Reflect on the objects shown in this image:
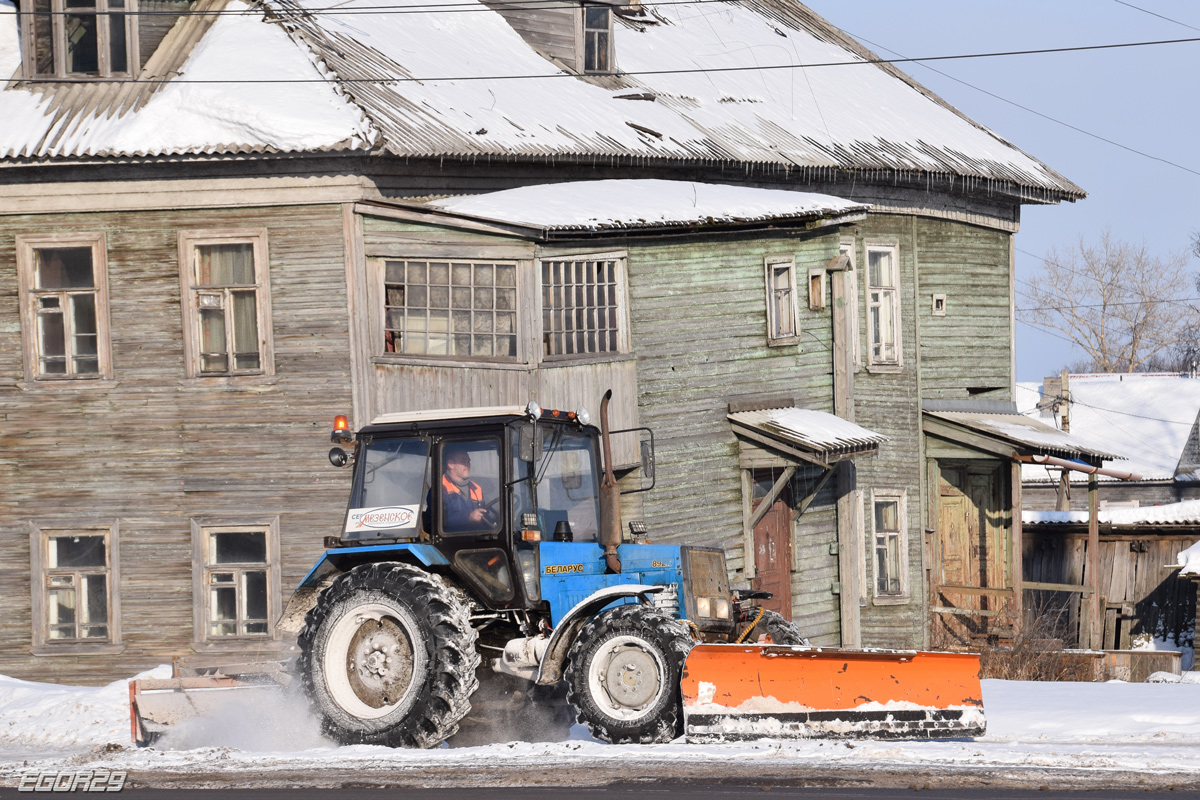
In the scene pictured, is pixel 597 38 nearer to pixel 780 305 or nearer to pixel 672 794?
pixel 780 305

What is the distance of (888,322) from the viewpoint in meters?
23.8

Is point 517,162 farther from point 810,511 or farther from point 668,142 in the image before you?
point 810,511

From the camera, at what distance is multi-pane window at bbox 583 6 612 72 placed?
22094mm

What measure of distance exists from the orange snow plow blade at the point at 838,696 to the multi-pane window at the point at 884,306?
13.0 metres

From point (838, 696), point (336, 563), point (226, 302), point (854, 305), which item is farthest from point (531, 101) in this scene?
point (838, 696)

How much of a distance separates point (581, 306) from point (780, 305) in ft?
12.2

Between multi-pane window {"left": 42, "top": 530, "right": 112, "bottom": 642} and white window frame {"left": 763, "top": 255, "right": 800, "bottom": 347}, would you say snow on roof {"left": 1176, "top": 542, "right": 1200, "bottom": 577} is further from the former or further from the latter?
multi-pane window {"left": 42, "top": 530, "right": 112, "bottom": 642}

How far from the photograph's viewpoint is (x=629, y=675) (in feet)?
35.7

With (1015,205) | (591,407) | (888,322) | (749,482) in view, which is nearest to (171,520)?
(591,407)

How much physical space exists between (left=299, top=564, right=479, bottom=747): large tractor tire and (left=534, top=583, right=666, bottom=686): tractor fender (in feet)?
1.68

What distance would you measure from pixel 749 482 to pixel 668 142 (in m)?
4.54

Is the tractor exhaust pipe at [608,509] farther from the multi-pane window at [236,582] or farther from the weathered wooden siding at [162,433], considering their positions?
the multi-pane window at [236,582]

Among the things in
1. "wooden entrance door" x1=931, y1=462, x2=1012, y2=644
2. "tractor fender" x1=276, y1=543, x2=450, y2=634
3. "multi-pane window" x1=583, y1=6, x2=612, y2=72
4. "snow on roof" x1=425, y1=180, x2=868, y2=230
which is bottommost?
"wooden entrance door" x1=931, y1=462, x2=1012, y2=644

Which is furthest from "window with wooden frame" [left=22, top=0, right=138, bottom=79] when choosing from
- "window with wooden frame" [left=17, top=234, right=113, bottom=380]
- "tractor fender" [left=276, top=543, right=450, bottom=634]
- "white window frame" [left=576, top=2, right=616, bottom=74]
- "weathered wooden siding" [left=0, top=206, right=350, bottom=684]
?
"tractor fender" [left=276, top=543, right=450, bottom=634]
